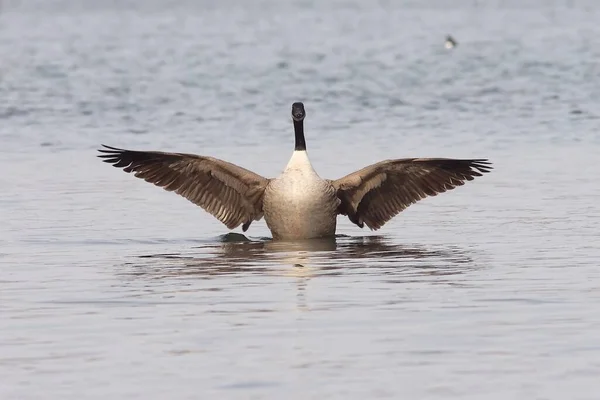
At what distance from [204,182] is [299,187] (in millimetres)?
1227

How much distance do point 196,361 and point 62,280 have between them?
3087 millimetres

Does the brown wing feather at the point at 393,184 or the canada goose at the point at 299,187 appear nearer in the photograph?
the canada goose at the point at 299,187

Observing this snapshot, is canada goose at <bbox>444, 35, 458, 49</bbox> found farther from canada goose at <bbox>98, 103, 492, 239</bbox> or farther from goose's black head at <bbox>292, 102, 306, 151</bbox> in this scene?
goose's black head at <bbox>292, 102, 306, 151</bbox>

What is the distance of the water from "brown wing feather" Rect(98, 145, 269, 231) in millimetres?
282

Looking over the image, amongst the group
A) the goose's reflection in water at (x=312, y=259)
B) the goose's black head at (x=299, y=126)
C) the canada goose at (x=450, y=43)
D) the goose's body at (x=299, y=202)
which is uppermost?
the canada goose at (x=450, y=43)

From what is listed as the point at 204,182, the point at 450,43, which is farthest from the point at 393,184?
the point at 450,43

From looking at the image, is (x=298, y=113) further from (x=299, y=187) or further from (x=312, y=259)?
(x=312, y=259)

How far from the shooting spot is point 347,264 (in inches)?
450

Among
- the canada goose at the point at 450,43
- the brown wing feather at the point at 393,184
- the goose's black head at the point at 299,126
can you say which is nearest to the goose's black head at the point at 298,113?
the goose's black head at the point at 299,126

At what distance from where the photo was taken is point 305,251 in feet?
40.6

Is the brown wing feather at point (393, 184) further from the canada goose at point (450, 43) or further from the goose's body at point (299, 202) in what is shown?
the canada goose at point (450, 43)

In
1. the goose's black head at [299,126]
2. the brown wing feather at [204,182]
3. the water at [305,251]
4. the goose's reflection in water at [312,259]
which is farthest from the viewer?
the brown wing feather at [204,182]

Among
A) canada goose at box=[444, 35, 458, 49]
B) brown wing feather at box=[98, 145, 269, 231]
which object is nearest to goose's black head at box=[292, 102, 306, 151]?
brown wing feather at box=[98, 145, 269, 231]

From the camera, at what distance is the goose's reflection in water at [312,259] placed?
36.1 feet
